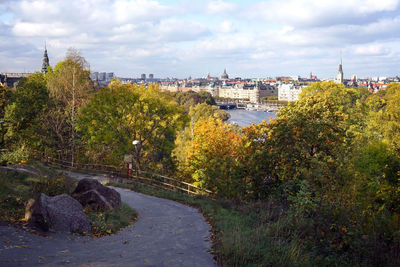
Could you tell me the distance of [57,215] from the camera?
10281 millimetres

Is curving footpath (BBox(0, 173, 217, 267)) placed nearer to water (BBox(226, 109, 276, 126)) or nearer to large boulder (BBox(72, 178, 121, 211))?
large boulder (BBox(72, 178, 121, 211))

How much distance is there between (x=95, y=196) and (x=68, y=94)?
84.4ft

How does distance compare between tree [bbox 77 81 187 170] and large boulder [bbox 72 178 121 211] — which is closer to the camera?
large boulder [bbox 72 178 121 211]

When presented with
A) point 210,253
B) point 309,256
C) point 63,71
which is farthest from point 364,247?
point 63,71

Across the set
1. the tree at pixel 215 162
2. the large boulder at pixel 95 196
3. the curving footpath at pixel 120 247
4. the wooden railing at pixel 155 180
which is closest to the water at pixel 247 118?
the wooden railing at pixel 155 180

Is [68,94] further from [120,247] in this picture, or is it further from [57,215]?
[120,247]

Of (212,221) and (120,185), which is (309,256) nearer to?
(212,221)

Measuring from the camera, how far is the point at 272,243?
324 inches

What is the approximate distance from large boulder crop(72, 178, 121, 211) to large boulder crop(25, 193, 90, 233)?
2.12 metres

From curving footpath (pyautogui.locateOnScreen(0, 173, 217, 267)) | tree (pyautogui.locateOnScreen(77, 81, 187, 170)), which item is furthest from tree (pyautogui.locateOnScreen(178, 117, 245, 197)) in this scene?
curving footpath (pyautogui.locateOnScreen(0, 173, 217, 267))

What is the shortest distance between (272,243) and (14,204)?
7497mm

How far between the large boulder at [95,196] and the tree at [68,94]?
1956cm

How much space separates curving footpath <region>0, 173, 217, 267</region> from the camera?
303 inches

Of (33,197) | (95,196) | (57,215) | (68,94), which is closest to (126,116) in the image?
(68,94)
